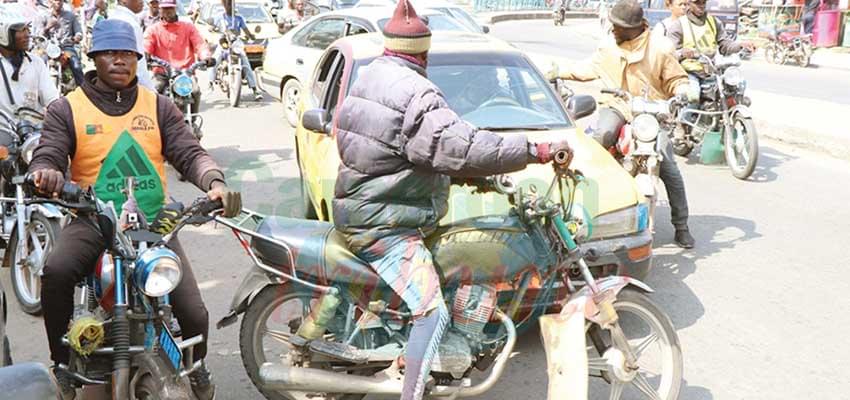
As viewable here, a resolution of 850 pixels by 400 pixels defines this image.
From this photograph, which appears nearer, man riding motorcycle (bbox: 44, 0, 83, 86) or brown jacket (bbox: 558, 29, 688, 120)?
brown jacket (bbox: 558, 29, 688, 120)

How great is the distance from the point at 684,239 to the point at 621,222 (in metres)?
1.77

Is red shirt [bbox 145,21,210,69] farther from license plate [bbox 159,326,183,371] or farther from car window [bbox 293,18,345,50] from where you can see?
license plate [bbox 159,326,183,371]

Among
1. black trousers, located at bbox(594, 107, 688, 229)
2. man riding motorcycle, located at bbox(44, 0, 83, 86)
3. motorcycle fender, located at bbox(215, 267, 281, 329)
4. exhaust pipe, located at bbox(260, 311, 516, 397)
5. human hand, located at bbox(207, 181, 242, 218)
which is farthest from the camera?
man riding motorcycle, located at bbox(44, 0, 83, 86)

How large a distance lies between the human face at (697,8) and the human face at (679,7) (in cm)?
6

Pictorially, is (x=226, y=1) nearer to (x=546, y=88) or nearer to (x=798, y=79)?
(x=798, y=79)

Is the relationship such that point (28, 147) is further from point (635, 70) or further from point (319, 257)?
point (635, 70)

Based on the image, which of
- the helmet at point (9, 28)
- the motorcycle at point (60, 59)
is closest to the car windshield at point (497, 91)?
the helmet at point (9, 28)

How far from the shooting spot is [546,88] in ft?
20.6

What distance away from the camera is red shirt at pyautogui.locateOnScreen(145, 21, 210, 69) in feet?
33.2

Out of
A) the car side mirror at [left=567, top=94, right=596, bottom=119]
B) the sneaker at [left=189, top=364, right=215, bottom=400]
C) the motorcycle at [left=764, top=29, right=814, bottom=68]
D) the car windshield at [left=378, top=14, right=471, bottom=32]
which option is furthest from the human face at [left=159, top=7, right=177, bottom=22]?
the motorcycle at [left=764, top=29, right=814, bottom=68]

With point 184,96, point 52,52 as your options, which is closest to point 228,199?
point 52,52

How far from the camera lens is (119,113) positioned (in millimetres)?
3834

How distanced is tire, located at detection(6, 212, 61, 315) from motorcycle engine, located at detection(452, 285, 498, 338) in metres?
2.81

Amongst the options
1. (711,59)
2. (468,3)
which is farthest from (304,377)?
(468,3)
